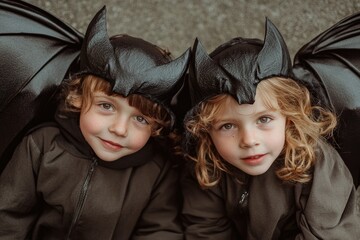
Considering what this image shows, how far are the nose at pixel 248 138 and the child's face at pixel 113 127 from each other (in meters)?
0.24

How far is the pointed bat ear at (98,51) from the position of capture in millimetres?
1468

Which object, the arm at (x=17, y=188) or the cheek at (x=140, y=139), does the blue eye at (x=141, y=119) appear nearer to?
the cheek at (x=140, y=139)

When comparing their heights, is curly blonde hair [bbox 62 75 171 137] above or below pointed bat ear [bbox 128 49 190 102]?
below

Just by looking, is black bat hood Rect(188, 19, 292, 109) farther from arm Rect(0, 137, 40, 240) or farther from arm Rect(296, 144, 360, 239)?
arm Rect(0, 137, 40, 240)

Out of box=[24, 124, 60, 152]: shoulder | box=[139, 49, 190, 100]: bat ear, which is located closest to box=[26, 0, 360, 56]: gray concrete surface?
box=[24, 124, 60, 152]: shoulder

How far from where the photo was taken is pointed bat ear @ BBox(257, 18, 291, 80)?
4.76 feet

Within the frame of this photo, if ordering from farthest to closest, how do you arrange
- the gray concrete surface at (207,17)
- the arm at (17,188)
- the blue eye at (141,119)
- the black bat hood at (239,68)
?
the gray concrete surface at (207,17) → the arm at (17,188) → the blue eye at (141,119) → the black bat hood at (239,68)

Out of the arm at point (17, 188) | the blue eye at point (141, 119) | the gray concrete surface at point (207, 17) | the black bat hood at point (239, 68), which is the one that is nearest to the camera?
the black bat hood at point (239, 68)

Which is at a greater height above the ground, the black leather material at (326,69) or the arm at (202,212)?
the black leather material at (326,69)

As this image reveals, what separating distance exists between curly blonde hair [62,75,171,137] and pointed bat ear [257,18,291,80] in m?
0.27

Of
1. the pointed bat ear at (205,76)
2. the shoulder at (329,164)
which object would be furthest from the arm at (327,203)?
the pointed bat ear at (205,76)

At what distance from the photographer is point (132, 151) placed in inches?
62.6

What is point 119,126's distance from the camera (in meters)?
1.51

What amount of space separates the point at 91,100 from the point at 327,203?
653mm
